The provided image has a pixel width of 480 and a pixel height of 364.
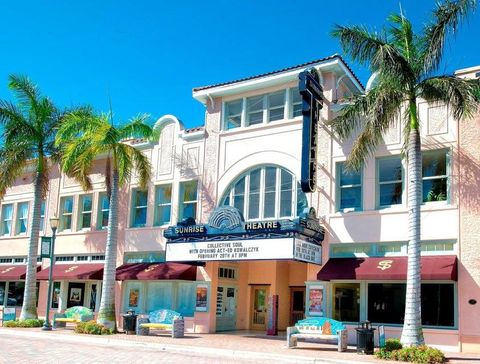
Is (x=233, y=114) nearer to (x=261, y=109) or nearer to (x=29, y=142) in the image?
(x=261, y=109)

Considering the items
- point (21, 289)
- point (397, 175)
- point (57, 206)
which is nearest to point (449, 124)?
point (397, 175)

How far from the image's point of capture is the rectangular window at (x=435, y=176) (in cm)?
2080

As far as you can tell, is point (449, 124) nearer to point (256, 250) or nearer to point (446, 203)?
point (446, 203)

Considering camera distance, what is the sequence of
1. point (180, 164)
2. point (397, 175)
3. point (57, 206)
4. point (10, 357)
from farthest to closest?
point (57, 206) < point (180, 164) < point (397, 175) < point (10, 357)

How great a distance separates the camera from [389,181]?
2194 centimetres

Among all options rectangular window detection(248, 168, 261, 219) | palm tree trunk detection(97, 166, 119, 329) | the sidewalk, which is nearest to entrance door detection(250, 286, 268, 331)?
the sidewalk

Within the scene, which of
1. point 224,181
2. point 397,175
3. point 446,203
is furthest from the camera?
point 224,181

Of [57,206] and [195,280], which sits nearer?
[195,280]

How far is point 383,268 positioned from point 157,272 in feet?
33.0

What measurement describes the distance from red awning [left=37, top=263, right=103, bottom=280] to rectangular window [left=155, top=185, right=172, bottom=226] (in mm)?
3713

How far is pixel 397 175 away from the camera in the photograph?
71.7 feet

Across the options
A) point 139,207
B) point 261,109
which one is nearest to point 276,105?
point 261,109

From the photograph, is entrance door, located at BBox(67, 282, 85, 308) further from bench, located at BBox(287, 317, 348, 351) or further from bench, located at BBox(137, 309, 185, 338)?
bench, located at BBox(287, 317, 348, 351)

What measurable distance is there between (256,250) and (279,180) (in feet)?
12.8
